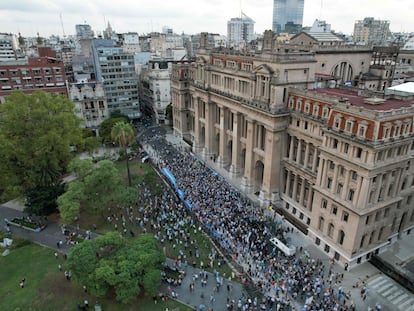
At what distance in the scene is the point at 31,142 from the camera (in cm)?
5094

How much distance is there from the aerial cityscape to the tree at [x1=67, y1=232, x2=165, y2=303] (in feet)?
0.49

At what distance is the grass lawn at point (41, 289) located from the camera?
3428 cm

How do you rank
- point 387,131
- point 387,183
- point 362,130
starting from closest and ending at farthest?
point 387,131 → point 362,130 → point 387,183

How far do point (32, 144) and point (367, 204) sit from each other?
167ft

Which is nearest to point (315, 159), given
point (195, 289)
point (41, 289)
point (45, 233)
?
point (195, 289)

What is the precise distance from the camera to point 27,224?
161ft

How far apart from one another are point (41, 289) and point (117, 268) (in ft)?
39.8

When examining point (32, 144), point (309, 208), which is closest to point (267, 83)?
point (309, 208)

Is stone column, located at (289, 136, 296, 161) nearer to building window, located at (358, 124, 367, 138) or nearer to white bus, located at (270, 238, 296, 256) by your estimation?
building window, located at (358, 124, 367, 138)

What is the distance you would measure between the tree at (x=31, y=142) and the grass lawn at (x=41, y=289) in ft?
31.8

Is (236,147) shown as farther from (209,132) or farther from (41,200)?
(41,200)

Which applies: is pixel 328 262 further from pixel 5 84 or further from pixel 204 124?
pixel 5 84

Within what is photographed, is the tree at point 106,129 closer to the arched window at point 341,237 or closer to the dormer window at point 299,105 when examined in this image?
the dormer window at point 299,105

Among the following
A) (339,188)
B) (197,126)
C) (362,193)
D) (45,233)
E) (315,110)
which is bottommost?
(45,233)
